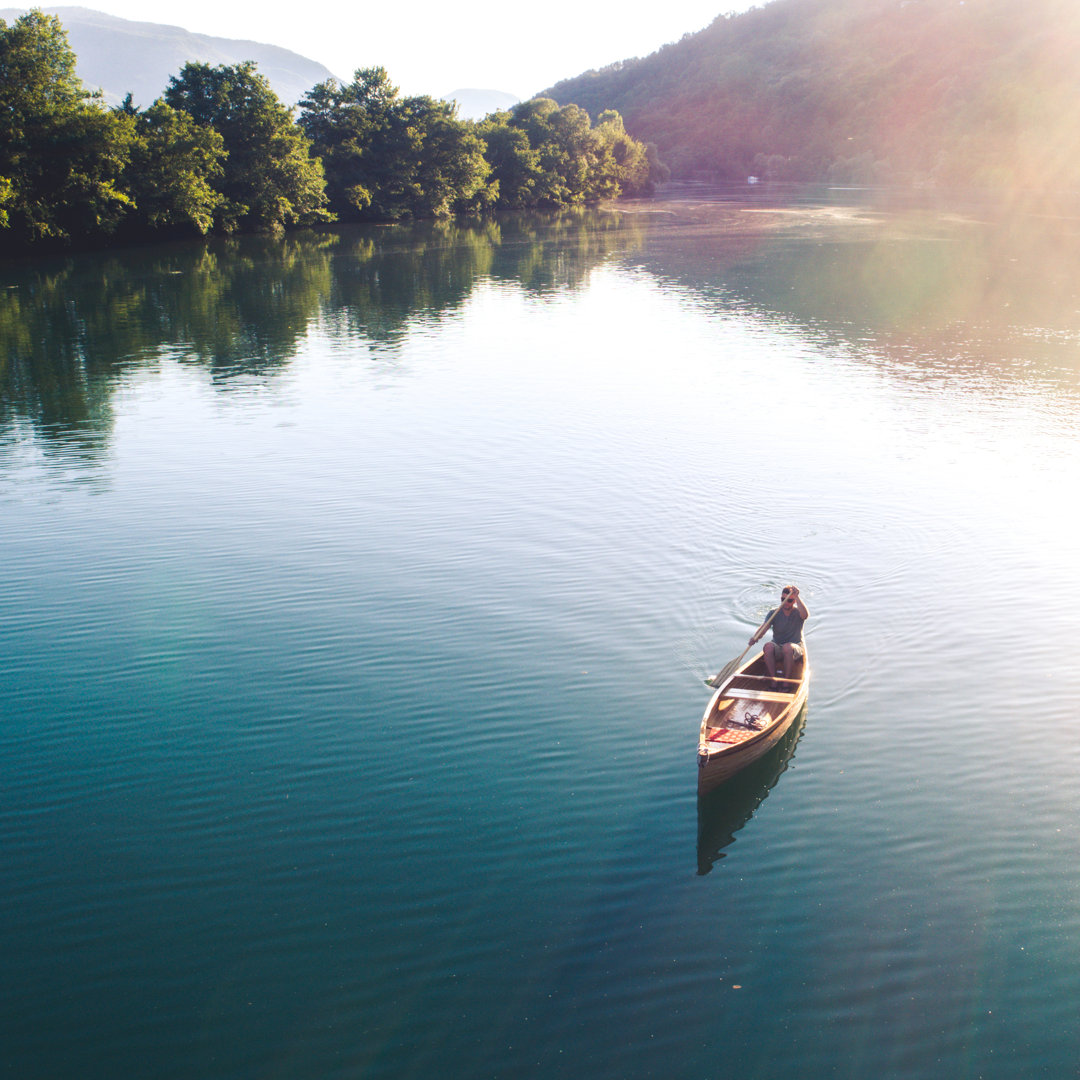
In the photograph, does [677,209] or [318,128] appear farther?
[677,209]

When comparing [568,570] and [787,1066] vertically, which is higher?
[568,570]

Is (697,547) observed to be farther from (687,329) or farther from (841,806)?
(687,329)

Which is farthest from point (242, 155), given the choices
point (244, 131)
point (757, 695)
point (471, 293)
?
point (757, 695)

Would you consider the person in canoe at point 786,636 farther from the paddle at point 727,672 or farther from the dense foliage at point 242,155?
the dense foliage at point 242,155

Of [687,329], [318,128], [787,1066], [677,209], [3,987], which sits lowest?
[787,1066]

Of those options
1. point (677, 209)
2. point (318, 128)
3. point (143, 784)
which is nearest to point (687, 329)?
point (143, 784)

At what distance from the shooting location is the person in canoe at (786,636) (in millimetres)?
12766

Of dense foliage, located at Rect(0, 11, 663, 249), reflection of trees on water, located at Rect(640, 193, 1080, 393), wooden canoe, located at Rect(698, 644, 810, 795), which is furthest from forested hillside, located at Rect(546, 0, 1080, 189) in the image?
wooden canoe, located at Rect(698, 644, 810, 795)

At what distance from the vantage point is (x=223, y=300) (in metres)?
48.5

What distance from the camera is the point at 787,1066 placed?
25.4ft

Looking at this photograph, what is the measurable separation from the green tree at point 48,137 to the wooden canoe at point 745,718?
57715 millimetres

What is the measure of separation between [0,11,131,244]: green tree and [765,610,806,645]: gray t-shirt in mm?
57211

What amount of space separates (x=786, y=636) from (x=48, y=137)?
2423 inches

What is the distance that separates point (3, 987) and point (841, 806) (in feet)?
28.9
